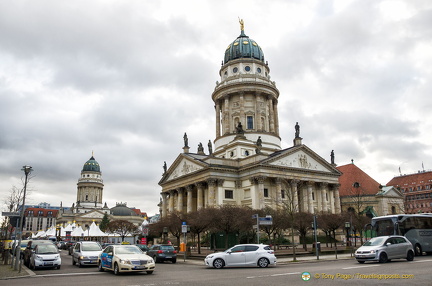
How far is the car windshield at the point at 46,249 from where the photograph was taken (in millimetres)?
23522

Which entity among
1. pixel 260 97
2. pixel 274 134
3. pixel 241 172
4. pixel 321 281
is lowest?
pixel 321 281

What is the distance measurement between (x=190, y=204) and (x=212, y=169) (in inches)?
349

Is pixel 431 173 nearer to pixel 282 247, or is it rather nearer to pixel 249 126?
pixel 249 126

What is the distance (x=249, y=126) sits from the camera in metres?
67.7

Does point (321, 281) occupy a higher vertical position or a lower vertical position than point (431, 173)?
lower

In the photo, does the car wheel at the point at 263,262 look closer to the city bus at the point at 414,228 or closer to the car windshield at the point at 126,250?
the car windshield at the point at 126,250

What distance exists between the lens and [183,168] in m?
61.7

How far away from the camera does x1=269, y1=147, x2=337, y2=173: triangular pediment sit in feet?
180

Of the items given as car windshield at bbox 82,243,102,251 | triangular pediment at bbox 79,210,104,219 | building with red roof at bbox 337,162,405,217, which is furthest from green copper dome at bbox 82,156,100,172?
car windshield at bbox 82,243,102,251

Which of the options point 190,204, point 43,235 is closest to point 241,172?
point 190,204

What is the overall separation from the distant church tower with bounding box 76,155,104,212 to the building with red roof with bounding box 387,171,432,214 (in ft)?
376

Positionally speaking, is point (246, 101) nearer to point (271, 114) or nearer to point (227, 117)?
point (227, 117)

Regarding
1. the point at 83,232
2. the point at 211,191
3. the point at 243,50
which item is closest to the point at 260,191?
the point at 211,191

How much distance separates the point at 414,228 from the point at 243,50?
5177cm
